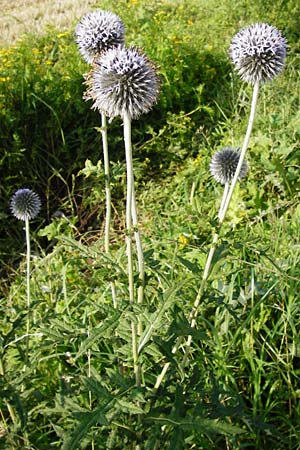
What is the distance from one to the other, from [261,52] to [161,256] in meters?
1.63

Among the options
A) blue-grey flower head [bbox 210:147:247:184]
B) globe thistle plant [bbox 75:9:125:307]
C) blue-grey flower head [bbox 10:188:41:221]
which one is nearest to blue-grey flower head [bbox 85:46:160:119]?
globe thistle plant [bbox 75:9:125:307]

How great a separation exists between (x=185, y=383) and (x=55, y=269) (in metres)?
1.66

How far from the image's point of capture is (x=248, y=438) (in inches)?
84.7

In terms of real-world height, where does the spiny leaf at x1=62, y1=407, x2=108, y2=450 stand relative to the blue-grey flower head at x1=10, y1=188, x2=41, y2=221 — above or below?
below

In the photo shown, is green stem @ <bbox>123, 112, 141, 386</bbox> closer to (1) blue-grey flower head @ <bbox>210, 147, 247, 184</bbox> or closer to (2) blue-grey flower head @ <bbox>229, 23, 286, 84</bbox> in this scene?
(2) blue-grey flower head @ <bbox>229, 23, 286, 84</bbox>

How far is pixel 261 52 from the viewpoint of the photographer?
173 centimetres

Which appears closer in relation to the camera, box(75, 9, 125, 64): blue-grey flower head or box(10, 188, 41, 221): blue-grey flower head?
box(75, 9, 125, 64): blue-grey flower head

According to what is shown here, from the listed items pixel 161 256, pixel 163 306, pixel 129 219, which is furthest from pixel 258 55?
pixel 161 256

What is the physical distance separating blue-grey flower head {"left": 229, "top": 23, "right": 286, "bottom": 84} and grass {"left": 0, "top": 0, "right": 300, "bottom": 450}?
1.59 ft

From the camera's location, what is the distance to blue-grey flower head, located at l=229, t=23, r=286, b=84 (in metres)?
1.74

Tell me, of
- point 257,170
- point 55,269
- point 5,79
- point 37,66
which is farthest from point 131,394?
point 37,66

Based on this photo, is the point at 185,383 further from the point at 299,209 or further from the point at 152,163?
the point at 152,163

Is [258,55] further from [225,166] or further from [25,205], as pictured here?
[25,205]

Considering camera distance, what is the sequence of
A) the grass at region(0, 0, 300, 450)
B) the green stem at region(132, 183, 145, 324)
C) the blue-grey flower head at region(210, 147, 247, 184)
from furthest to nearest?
the blue-grey flower head at region(210, 147, 247, 184) < the grass at region(0, 0, 300, 450) < the green stem at region(132, 183, 145, 324)
